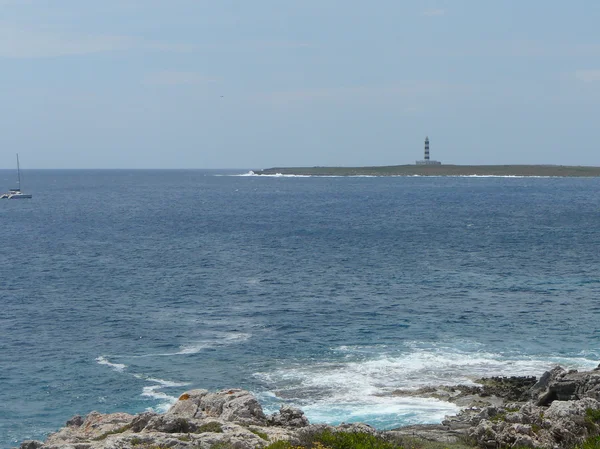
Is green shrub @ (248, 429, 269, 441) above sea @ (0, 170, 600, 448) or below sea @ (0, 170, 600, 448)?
above

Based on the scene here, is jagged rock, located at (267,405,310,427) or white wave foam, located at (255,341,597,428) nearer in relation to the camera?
jagged rock, located at (267,405,310,427)

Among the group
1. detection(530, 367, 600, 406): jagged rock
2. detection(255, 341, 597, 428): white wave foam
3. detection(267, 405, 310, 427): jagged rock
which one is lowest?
detection(255, 341, 597, 428): white wave foam

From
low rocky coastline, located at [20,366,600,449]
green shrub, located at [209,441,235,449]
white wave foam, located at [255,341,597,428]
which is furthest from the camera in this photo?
white wave foam, located at [255,341,597,428]

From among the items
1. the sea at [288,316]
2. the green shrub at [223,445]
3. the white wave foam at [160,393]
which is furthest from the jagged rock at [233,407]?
the white wave foam at [160,393]

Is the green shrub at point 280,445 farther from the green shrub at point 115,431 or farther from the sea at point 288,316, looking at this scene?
the sea at point 288,316

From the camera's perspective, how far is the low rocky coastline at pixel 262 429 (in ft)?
66.9

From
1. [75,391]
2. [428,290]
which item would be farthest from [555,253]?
[75,391]

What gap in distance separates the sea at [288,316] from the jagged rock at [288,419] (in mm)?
7167

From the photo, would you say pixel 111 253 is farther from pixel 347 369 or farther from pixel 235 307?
pixel 347 369

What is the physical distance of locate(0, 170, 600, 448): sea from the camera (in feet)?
115

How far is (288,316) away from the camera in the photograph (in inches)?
1967

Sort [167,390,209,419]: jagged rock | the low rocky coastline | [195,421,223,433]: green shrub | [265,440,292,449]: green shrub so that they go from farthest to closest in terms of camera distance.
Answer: [167,390,209,419]: jagged rock
[195,421,223,433]: green shrub
the low rocky coastline
[265,440,292,449]: green shrub

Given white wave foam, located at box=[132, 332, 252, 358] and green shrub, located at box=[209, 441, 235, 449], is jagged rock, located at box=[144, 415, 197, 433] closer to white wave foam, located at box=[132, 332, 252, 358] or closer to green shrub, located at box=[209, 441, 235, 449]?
green shrub, located at box=[209, 441, 235, 449]

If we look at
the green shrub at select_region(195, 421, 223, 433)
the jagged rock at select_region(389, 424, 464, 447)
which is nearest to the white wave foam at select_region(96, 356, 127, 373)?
the green shrub at select_region(195, 421, 223, 433)
